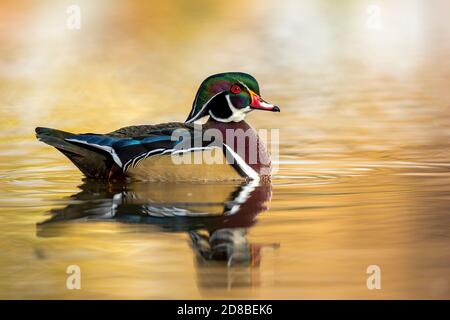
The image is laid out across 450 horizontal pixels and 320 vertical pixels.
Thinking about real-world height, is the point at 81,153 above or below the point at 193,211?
above

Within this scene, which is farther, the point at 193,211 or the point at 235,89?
the point at 235,89

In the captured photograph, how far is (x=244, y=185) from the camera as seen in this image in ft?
38.1

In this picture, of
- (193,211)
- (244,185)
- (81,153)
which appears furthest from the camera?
(81,153)

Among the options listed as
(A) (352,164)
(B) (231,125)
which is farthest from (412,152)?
(B) (231,125)

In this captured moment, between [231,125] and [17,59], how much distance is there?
1012 cm

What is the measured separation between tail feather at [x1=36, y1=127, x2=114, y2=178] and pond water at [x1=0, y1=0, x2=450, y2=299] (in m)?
0.18

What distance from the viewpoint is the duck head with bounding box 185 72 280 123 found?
12.4 m

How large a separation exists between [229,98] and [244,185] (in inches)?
48.4

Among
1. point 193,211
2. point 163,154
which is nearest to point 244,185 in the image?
point 163,154

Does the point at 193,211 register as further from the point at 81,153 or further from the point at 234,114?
the point at 234,114

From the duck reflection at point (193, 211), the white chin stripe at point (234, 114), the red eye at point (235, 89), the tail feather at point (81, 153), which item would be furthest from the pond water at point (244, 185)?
the red eye at point (235, 89)

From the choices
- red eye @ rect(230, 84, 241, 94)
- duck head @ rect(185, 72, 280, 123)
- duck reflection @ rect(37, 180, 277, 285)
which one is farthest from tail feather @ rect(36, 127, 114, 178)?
red eye @ rect(230, 84, 241, 94)

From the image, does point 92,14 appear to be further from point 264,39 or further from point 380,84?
point 380,84

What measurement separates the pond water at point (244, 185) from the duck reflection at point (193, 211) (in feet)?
0.08
